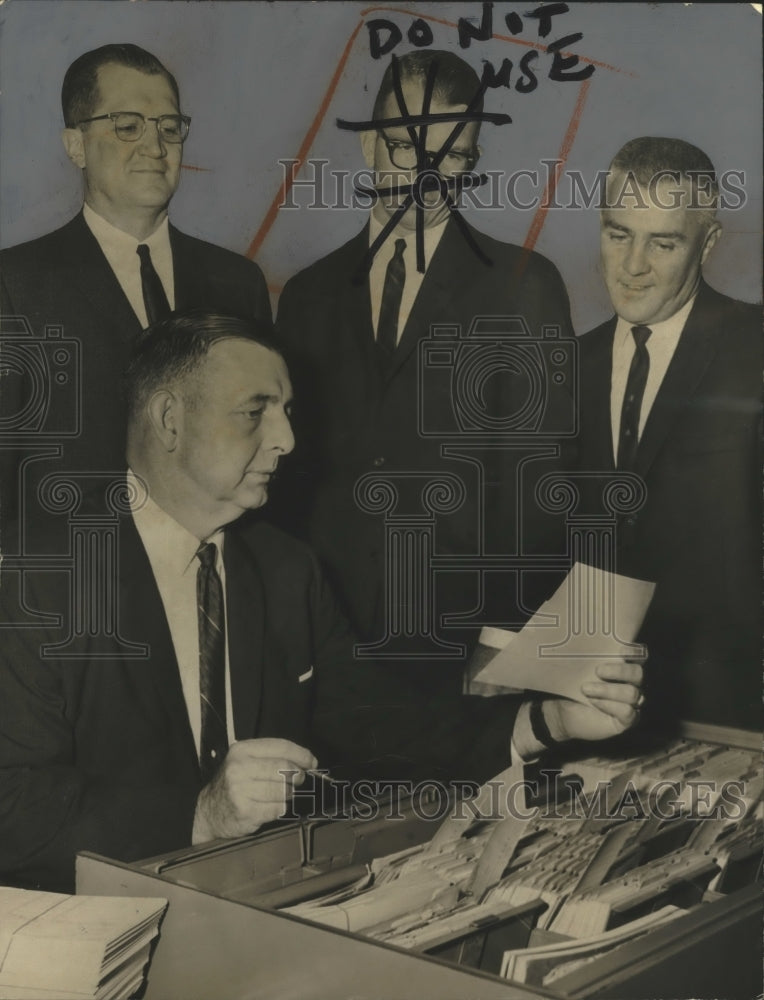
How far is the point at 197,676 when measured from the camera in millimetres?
2598

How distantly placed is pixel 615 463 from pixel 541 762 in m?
0.68

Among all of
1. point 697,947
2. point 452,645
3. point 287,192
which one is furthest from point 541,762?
point 287,192

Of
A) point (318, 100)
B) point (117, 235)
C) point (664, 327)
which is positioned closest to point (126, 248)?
point (117, 235)

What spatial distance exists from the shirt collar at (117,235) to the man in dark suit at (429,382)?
1.01 ft

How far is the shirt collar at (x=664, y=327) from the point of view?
2.63 metres

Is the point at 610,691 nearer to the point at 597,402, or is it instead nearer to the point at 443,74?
the point at 597,402

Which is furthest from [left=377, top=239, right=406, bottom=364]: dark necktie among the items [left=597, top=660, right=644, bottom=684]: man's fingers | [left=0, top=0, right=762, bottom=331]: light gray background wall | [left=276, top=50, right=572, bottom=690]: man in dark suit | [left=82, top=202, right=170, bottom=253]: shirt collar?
[left=597, top=660, right=644, bottom=684]: man's fingers

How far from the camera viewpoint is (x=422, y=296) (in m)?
2.63

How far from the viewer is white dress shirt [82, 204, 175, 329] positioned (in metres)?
2.63

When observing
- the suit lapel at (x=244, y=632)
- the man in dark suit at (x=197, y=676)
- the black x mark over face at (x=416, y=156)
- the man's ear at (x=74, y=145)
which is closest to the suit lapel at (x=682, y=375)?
the man in dark suit at (x=197, y=676)

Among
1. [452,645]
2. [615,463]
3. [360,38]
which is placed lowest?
[452,645]

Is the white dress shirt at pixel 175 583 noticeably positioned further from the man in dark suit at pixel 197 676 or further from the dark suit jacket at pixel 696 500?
the dark suit jacket at pixel 696 500

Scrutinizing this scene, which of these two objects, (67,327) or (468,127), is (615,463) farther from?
(67,327)

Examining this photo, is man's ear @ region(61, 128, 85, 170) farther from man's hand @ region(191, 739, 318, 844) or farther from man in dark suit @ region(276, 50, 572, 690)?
man's hand @ region(191, 739, 318, 844)
